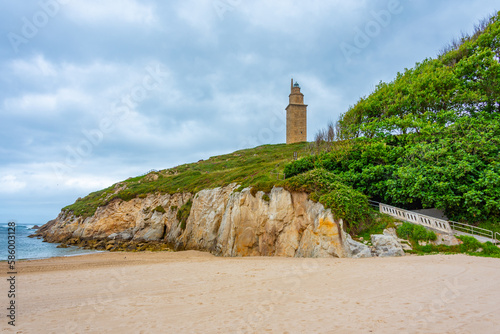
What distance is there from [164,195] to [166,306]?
36964 millimetres

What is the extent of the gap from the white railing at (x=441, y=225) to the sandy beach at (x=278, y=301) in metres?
4.13

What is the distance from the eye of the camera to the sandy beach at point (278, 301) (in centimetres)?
611

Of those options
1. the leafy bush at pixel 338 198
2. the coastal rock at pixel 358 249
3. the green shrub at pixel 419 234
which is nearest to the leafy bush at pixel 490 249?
the green shrub at pixel 419 234

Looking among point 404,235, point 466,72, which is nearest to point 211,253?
point 404,235

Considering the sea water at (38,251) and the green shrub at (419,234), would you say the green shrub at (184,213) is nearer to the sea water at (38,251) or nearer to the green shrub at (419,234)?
the sea water at (38,251)

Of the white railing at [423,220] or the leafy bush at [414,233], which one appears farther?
the white railing at [423,220]

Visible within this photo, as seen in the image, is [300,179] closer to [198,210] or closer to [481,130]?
[481,130]

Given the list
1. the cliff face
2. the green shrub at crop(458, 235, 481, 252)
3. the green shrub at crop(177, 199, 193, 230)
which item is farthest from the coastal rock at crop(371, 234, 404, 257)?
the green shrub at crop(177, 199, 193, 230)

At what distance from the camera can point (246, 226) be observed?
72.4 ft

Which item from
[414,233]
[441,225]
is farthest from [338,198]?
[441,225]

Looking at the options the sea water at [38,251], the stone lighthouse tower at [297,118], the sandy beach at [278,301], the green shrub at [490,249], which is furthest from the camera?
the stone lighthouse tower at [297,118]

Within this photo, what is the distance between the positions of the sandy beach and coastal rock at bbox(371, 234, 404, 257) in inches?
116

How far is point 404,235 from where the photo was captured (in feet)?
54.3

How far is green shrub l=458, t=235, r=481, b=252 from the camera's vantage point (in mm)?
15034
